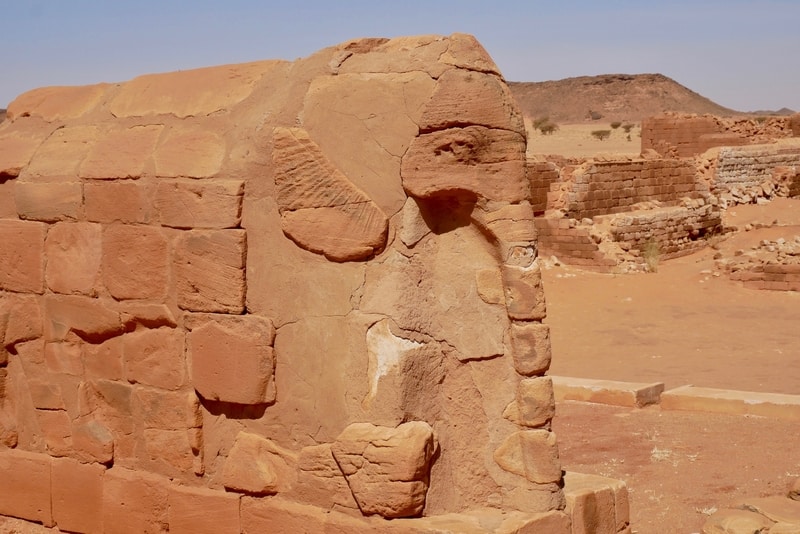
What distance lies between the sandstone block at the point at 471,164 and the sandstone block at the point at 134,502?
187 cm

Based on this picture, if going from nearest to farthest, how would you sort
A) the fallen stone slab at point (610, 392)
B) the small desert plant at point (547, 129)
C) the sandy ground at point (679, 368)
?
the sandy ground at point (679, 368)
the fallen stone slab at point (610, 392)
the small desert plant at point (547, 129)

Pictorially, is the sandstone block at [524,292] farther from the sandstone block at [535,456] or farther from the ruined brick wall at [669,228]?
the ruined brick wall at [669,228]

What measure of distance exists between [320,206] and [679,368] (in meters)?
7.82

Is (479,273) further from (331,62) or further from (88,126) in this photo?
(88,126)

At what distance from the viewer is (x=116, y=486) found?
4.61 meters

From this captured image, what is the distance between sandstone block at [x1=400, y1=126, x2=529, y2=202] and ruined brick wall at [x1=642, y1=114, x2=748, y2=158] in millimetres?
24808

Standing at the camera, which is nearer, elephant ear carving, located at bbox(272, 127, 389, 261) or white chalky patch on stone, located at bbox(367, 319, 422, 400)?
white chalky patch on stone, located at bbox(367, 319, 422, 400)

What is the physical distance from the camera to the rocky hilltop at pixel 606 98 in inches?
3182

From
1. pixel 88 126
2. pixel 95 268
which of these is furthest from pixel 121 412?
pixel 88 126

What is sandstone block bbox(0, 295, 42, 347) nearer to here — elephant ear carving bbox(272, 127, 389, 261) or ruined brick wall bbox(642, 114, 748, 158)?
elephant ear carving bbox(272, 127, 389, 261)

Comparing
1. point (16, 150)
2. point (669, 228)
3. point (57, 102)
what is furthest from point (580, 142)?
point (16, 150)

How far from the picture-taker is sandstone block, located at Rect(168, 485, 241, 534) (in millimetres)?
4270

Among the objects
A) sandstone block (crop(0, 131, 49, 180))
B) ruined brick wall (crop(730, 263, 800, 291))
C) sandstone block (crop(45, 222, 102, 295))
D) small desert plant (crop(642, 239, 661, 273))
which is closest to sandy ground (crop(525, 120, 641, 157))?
small desert plant (crop(642, 239, 661, 273))

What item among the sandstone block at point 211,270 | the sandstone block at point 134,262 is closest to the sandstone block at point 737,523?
the sandstone block at point 211,270
